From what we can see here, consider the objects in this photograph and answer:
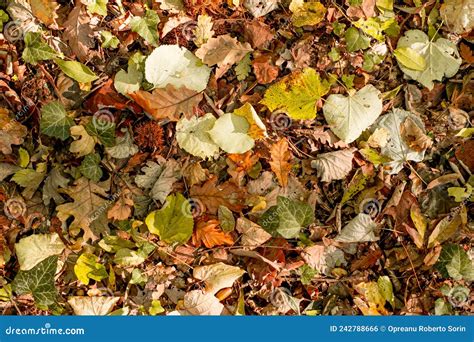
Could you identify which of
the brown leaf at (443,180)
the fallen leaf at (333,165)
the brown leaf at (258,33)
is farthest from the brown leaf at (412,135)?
the brown leaf at (258,33)

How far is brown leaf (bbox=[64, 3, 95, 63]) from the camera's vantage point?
288 centimetres

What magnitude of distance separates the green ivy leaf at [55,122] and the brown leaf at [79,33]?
0.87 feet

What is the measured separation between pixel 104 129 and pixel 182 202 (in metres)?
0.48

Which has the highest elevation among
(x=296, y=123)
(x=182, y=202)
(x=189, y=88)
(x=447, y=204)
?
(x=189, y=88)

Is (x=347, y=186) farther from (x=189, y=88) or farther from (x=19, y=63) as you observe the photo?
(x=19, y=63)

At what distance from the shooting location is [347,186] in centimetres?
289

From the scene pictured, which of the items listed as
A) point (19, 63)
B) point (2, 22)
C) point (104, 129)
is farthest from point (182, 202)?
point (2, 22)

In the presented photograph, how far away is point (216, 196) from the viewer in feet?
9.30

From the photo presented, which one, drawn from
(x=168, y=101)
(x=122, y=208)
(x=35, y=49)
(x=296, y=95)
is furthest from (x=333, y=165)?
(x=35, y=49)

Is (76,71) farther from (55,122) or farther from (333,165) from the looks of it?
(333,165)

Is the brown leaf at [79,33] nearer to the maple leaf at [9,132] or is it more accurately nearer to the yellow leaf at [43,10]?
the yellow leaf at [43,10]

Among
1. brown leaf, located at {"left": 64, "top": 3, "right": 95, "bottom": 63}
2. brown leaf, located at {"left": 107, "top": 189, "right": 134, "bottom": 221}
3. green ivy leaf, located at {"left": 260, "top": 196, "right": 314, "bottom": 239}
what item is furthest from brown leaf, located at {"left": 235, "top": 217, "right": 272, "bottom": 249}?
brown leaf, located at {"left": 64, "top": 3, "right": 95, "bottom": 63}

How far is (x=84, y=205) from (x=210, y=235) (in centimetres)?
58

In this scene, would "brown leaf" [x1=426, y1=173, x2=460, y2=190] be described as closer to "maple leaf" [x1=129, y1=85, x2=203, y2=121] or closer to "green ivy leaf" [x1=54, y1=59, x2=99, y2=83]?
"maple leaf" [x1=129, y1=85, x2=203, y2=121]
